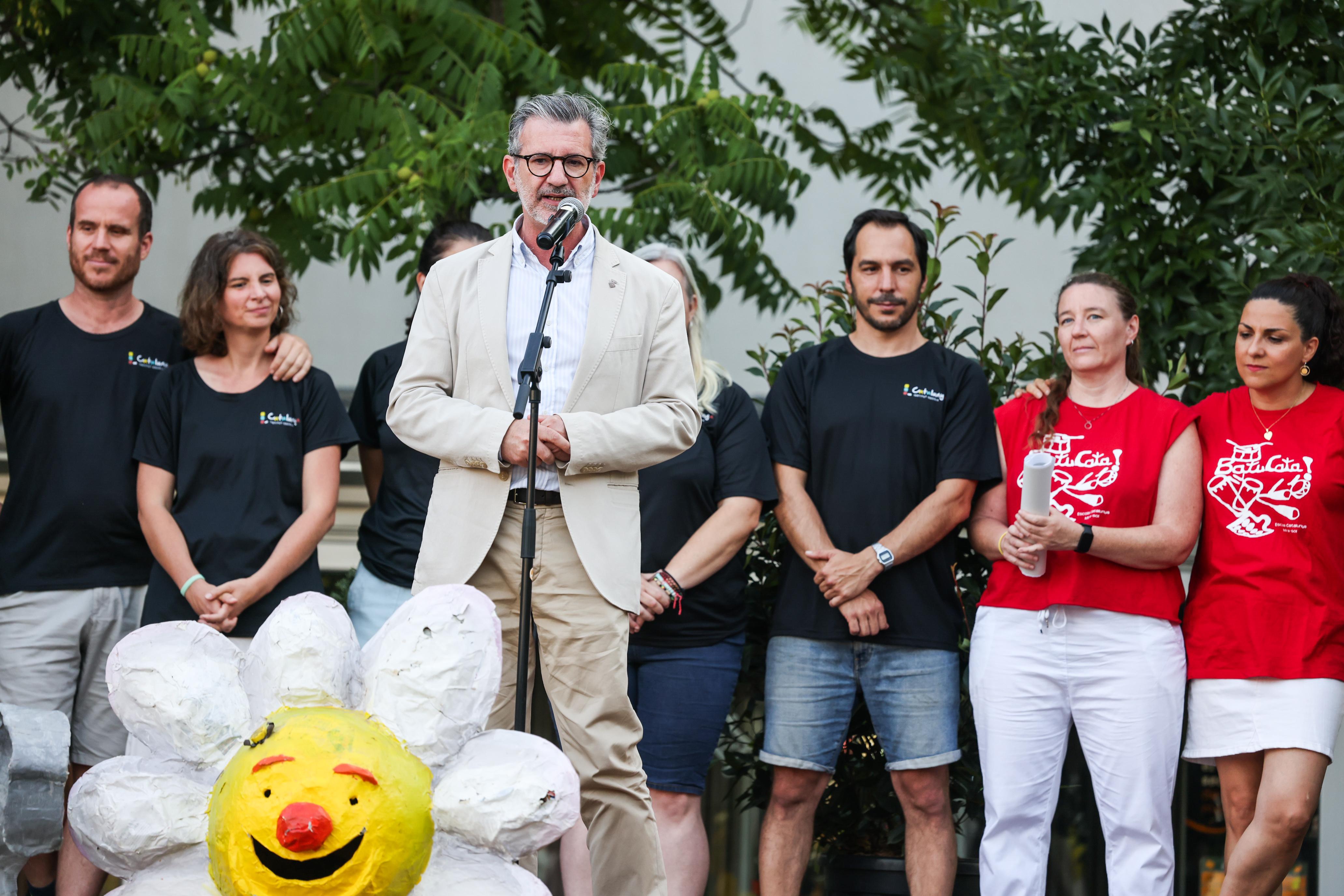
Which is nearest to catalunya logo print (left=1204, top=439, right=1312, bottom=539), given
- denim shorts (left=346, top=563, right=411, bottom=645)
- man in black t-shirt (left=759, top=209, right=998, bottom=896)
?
man in black t-shirt (left=759, top=209, right=998, bottom=896)

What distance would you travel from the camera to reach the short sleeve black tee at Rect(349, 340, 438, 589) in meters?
4.66

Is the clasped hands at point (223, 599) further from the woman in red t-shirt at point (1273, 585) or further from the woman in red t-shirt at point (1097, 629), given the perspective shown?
the woman in red t-shirt at point (1273, 585)

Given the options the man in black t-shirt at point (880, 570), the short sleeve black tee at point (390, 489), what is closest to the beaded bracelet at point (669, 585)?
the man in black t-shirt at point (880, 570)

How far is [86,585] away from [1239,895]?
3.61m

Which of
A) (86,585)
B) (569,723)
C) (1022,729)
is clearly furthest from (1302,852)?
(86,585)

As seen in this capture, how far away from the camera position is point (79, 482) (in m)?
4.44

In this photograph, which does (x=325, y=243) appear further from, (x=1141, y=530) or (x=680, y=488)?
(x=1141, y=530)

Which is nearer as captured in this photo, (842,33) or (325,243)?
(325,243)

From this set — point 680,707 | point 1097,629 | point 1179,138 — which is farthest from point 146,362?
point 1179,138

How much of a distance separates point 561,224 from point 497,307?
390mm

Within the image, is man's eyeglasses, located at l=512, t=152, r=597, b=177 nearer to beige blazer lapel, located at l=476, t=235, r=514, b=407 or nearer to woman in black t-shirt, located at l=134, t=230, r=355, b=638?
beige blazer lapel, located at l=476, t=235, r=514, b=407

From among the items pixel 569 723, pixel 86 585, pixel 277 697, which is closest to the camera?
pixel 277 697

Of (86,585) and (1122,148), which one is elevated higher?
(1122,148)

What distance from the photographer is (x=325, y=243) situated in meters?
6.36
